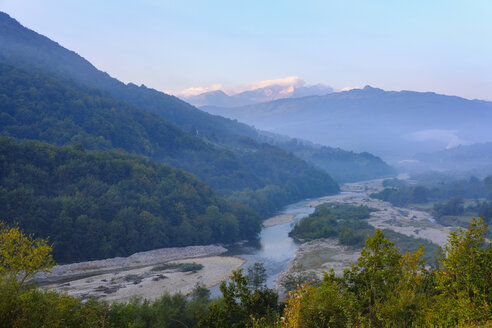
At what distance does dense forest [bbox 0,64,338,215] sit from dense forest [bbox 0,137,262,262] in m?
24.7

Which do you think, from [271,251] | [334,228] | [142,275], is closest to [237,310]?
[142,275]

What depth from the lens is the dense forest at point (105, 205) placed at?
5966 centimetres

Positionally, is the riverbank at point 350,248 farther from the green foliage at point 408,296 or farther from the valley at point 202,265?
the green foliage at point 408,296

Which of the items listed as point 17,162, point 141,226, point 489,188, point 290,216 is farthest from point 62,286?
point 489,188

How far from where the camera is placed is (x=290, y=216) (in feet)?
350

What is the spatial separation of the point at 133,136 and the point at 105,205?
58243mm

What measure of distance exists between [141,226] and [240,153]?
3830 inches

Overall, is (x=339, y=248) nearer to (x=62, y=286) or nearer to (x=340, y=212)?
(x=340, y=212)

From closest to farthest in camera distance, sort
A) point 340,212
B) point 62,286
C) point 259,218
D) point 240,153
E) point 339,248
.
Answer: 1. point 62,286
2. point 339,248
3. point 259,218
4. point 340,212
5. point 240,153

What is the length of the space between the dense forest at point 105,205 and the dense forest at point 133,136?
24673 mm

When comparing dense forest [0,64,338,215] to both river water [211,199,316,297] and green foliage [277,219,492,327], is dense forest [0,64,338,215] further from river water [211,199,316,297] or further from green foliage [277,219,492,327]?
green foliage [277,219,492,327]

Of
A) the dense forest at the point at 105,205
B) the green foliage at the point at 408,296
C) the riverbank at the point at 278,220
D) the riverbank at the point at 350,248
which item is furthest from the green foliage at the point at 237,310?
the riverbank at the point at 278,220

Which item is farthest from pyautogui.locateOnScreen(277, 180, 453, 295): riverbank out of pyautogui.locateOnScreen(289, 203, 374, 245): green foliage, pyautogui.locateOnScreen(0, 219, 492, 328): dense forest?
pyautogui.locateOnScreen(0, 219, 492, 328): dense forest

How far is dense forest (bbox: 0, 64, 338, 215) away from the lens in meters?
99.2
